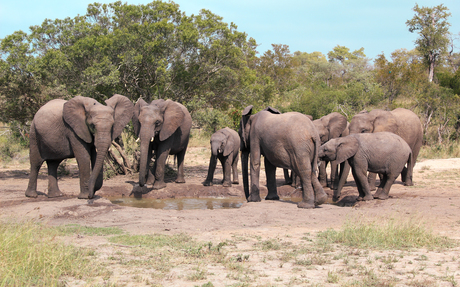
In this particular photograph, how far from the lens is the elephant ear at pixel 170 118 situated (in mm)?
13398

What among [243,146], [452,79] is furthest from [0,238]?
[452,79]

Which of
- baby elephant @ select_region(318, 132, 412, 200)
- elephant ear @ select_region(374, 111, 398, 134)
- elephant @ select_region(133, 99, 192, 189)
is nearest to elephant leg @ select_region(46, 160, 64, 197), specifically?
elephant @ select_region(133, 99, 192, 189)

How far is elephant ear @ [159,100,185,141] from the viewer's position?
44.0ft

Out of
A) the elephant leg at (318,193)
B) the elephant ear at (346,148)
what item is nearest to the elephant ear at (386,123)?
the elephant ear at (346,148)

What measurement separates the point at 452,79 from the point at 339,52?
50.8 m

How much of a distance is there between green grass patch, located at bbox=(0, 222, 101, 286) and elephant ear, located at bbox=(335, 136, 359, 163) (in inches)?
269

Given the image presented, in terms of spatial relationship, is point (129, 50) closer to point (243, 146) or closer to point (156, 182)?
point (156, 182)

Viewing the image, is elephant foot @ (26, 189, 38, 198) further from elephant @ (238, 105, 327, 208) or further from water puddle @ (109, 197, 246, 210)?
elephant @ (238, 105, 327, 208)

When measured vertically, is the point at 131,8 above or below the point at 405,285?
above

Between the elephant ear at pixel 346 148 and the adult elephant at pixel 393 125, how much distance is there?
3.39 m

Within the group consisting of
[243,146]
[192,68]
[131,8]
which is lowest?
[243,146]

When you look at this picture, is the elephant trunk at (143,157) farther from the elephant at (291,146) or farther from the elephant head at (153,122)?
the elephant at (291,146)

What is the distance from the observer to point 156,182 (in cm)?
1357

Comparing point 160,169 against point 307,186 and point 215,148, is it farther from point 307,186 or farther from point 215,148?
point 307,186
